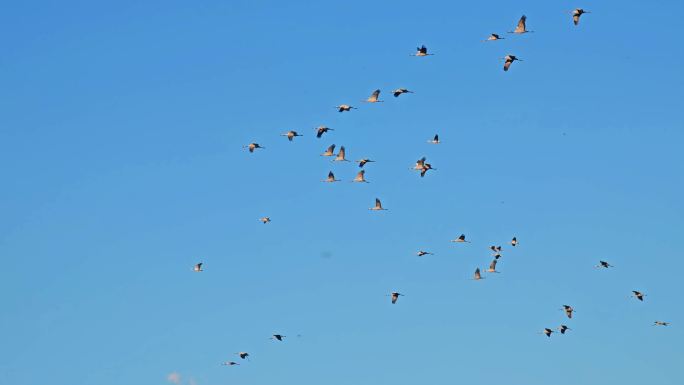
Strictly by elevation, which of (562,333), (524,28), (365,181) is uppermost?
(524,28)

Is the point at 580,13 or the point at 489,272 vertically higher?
the point at 580,13

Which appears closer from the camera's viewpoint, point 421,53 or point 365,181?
point 421,53

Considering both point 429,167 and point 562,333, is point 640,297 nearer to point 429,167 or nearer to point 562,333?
point 562,333

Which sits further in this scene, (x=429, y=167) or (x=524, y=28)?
(x=429, y=167)

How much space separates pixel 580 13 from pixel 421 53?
1692cm

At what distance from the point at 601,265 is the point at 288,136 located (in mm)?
34636

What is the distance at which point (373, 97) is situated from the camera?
185 metres

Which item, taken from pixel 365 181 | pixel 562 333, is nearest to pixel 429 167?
pixel 365 181

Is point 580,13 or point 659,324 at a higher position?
point 580,13

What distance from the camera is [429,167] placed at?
191000 mm

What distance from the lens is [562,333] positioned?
624 feet

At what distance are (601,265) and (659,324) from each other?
8803 millimetres

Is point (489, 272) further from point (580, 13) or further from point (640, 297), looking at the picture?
point (580, 13)

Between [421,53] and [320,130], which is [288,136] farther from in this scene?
[421,53]
